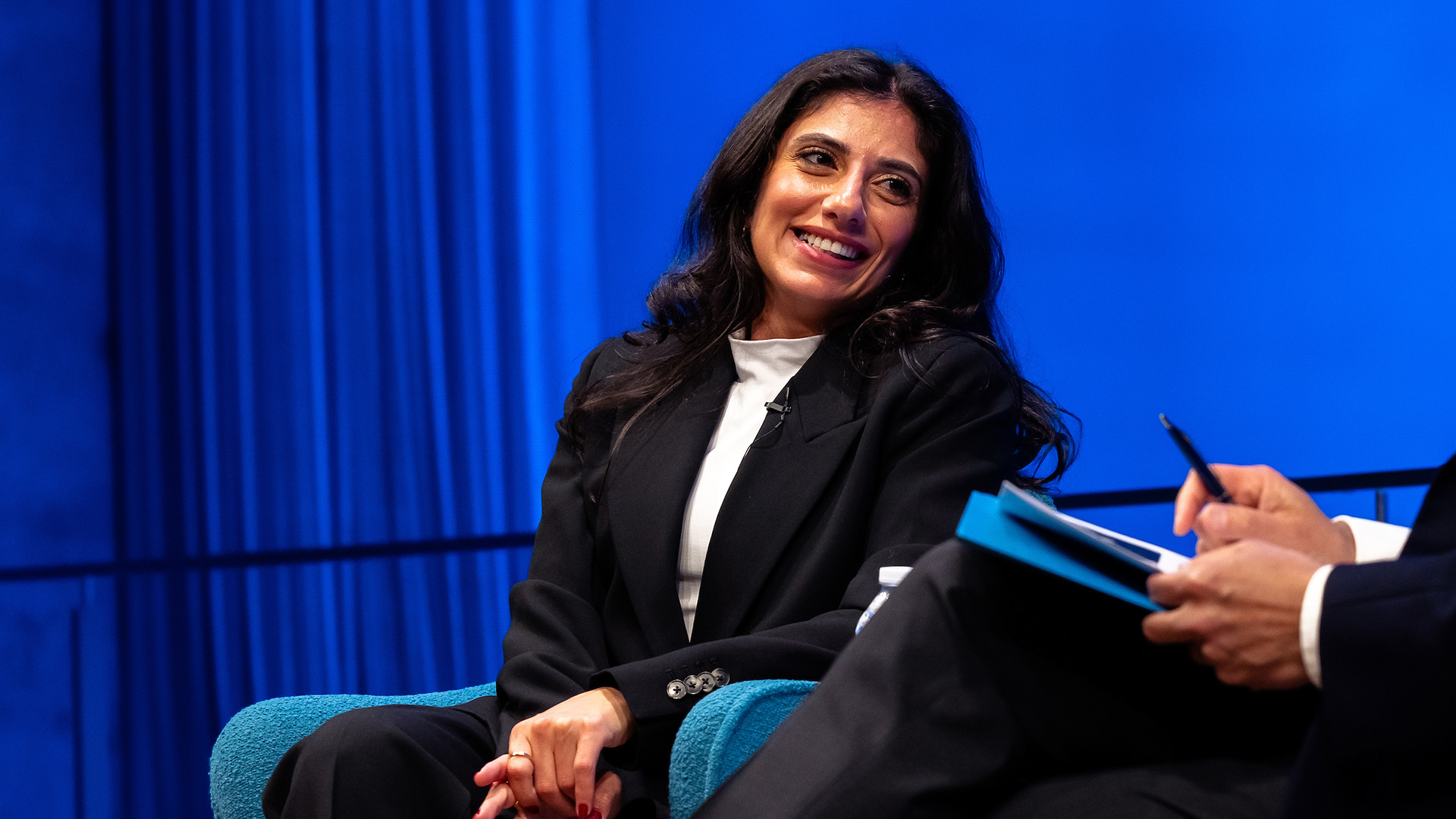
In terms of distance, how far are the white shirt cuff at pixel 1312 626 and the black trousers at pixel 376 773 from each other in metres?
0.86

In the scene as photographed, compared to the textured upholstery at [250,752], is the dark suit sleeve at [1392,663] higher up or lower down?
higher up

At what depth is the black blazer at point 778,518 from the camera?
142cm

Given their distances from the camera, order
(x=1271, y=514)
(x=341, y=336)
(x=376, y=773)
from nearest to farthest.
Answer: (x=1271, y=514) → (x=376, y=773) → (x=341, y=336)

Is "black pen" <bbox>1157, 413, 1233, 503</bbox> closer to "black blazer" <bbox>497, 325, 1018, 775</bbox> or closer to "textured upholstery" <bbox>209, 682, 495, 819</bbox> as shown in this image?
"black blazer" <bbox>497, 325, 1018, 775</bbox>

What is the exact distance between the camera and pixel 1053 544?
823mm

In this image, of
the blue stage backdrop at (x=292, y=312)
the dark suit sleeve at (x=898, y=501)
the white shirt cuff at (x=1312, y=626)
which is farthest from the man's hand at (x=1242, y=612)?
the blue stage backdrop at (x=292, y=312)

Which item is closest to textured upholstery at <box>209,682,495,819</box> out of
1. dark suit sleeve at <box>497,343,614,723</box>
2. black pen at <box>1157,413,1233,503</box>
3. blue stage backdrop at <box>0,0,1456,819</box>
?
dark suit sleeve at <box>497,343,614,723</box>

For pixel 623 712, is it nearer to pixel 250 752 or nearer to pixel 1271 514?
pixel 250 752

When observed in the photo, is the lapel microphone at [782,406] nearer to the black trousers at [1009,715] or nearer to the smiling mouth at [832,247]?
the smiling mouth at [832,247]

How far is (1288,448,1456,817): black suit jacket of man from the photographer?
2.48 ft

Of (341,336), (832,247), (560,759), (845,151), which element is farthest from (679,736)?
(341,336)

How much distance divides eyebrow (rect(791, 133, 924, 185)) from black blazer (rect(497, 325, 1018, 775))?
Answer: 0.26 metres

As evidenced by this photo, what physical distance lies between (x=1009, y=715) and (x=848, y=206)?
88cm

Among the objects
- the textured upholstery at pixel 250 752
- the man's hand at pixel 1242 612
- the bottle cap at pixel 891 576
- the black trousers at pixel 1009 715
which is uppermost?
the man's hand at pixel 1242 612
